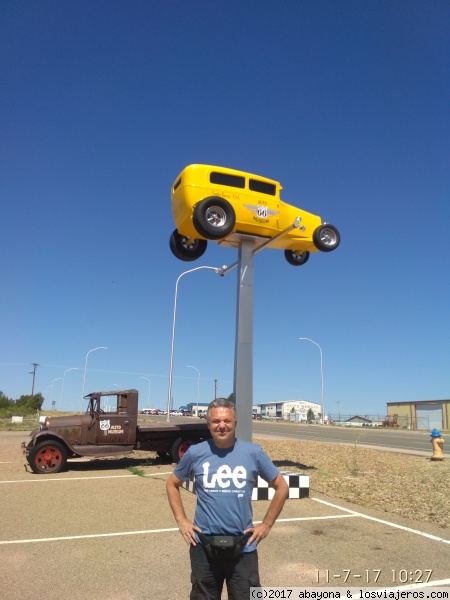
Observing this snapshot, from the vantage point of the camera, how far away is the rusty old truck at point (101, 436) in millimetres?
11031

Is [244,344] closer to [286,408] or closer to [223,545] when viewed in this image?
[223,545]

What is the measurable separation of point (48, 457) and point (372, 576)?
8.72 metres

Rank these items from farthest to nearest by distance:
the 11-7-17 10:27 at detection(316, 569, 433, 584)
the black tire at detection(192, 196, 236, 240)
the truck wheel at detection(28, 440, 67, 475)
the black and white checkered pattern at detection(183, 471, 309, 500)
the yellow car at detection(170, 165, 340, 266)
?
the truck wheel at detection(28, 440, 67, 475), the yellow car at detection(170, 165, 340, 266), the black tire at detection(192, 196, 236, 240), the black and white checkered pattern at detection(183, 471, 309, 500), the 11-7-17 10:27 at detection(316, 569, 433, 584)

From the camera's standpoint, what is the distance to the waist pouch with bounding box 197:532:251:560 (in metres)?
2.57

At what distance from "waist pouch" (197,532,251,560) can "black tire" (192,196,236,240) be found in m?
7.19

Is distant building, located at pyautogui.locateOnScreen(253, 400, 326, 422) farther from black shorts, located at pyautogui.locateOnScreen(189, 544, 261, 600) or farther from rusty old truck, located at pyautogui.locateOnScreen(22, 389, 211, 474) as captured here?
black shorts, located at pyautogui.locateOnScreen(189, 544, 261, 600)

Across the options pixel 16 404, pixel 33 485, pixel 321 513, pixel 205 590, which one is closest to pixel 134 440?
pixel 33 485

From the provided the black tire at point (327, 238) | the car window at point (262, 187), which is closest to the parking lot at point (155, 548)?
the black tire at point (327, 238)

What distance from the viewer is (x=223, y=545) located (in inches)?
101

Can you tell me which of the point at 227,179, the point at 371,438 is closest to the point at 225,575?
the point at 227,179

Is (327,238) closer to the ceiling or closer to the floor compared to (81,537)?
closer to the ceiling

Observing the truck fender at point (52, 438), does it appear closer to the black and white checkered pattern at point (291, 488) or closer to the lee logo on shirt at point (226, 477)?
the black and white checkered pattern at point (291, 488)

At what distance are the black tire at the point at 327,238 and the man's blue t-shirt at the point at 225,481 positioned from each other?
28.7 ft

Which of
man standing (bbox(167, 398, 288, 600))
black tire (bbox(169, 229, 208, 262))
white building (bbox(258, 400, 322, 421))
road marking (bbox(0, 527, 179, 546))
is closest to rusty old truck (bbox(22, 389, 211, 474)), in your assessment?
black tire (bbox(169, 229, 208, 262))
